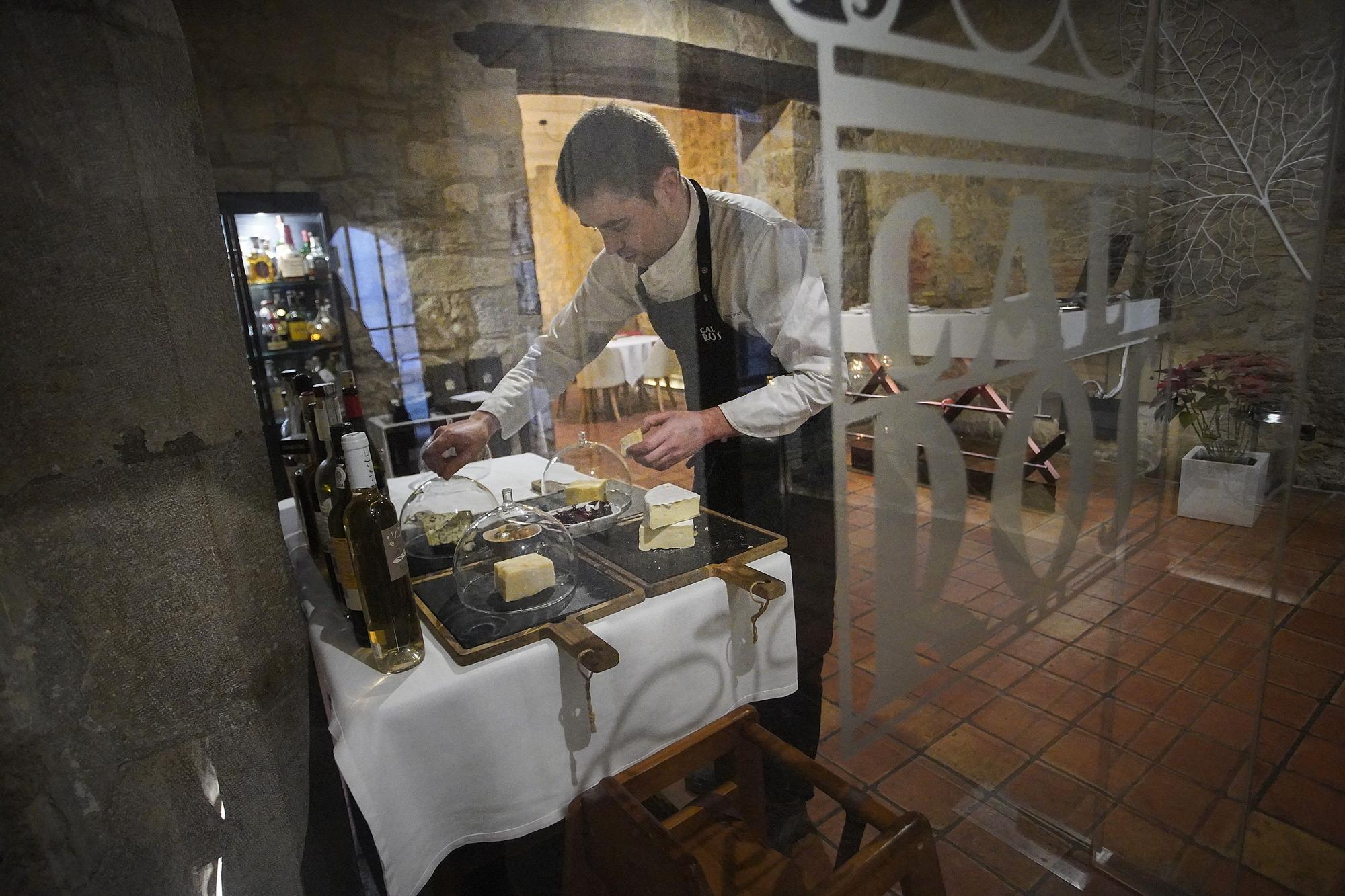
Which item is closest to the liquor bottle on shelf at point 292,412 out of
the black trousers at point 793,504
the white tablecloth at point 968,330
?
the black trousers at point 793,504

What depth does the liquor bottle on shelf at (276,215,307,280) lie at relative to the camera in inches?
48.3

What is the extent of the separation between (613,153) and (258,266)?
72 cm

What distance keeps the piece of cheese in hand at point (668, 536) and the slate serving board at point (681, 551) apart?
11mm

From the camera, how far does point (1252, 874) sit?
1367 mm

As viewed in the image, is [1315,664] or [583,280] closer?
[583,280]

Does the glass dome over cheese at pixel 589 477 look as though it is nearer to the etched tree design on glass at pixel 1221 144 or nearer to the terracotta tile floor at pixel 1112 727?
the terracotta tile floor at pixel 1112 727

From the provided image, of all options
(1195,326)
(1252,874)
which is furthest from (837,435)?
(1252,874)

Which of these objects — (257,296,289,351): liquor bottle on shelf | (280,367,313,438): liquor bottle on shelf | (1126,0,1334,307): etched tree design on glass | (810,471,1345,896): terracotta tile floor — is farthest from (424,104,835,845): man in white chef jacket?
(1126,0,1334,307): etched tree design on glass

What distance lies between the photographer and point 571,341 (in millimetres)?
1205

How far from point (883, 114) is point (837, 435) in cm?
51

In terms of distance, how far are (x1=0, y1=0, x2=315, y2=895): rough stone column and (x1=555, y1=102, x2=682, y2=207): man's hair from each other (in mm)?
503

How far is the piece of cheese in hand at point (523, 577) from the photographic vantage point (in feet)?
3.41

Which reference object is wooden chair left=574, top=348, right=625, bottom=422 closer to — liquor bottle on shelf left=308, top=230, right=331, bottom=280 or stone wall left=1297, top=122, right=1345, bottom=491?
liquor bottle on shelf left=308, top=230, right=331, bottom=280

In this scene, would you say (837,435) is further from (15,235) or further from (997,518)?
(15,235)
